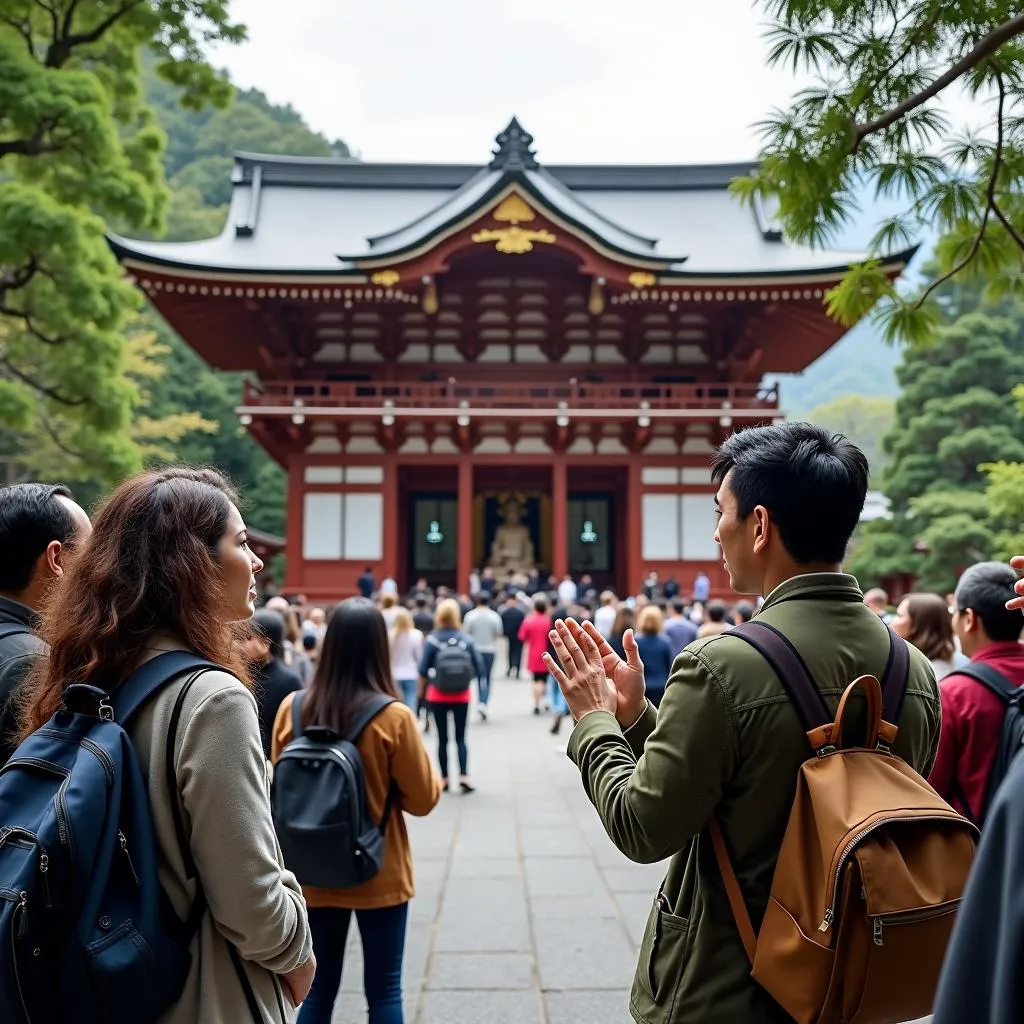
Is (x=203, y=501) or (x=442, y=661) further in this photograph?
(x=442, y=661)

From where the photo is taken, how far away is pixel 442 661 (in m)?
6.89

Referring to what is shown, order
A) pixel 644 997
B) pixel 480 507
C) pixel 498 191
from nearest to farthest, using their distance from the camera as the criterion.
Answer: pixel 644 997, pixel 498 191, pixel 480 507

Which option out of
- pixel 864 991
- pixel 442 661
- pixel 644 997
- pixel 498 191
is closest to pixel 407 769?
pixel 644 997

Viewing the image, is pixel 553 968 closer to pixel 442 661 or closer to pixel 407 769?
pixel 407 769

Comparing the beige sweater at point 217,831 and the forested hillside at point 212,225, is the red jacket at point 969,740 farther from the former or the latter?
the forested hillside at point 212,225

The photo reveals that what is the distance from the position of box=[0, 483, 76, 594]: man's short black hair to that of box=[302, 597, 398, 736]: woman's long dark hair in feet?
3.05

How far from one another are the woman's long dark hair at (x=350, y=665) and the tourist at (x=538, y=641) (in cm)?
752

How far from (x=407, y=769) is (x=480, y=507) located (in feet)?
74.0

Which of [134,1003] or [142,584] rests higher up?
[142,584]

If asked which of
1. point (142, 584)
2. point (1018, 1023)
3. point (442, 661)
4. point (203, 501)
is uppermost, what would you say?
point (203, 501)

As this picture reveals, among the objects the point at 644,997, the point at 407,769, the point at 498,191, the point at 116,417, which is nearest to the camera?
the point at 644,997

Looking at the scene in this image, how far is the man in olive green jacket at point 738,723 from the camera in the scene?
149 cm

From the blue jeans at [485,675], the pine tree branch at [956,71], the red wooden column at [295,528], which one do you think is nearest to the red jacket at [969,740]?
the pine tree branch at [956,71]

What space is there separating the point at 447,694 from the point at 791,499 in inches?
220
